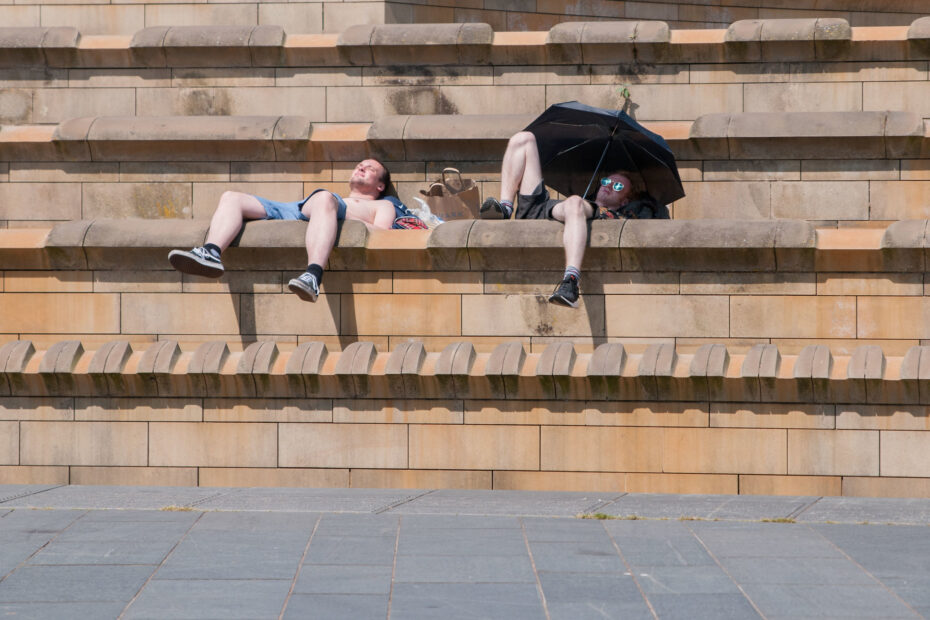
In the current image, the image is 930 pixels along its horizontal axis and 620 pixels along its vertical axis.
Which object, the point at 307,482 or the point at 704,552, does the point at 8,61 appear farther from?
the point at 704,552

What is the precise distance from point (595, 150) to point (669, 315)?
160 centimetres

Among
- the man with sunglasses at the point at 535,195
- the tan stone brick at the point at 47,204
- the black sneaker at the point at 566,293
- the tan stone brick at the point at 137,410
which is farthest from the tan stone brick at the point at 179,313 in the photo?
the black sneaker at the point at 566,293

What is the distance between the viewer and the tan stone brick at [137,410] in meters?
8.73

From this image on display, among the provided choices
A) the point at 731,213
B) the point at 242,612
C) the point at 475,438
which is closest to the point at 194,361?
the point at 475,438

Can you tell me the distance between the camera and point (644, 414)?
8.41 m

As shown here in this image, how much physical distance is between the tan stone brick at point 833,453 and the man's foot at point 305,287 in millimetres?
3410

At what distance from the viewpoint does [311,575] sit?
5.65 m

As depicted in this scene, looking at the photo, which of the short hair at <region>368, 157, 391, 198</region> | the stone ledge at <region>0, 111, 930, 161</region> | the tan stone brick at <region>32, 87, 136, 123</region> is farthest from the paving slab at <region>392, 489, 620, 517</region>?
the tan stone brick at <region>32, 87, 136, 123</region>

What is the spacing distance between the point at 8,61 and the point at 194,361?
16.8 feet

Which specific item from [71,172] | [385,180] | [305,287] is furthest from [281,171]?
[305,287]

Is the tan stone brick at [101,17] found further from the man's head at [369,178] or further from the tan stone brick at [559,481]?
the tan stone brick at [559,481]

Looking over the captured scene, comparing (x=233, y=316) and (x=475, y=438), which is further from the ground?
(x=233, y=316)

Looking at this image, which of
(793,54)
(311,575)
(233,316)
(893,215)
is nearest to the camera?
(311,575)

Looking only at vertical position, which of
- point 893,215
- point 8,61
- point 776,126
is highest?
point 8,61
